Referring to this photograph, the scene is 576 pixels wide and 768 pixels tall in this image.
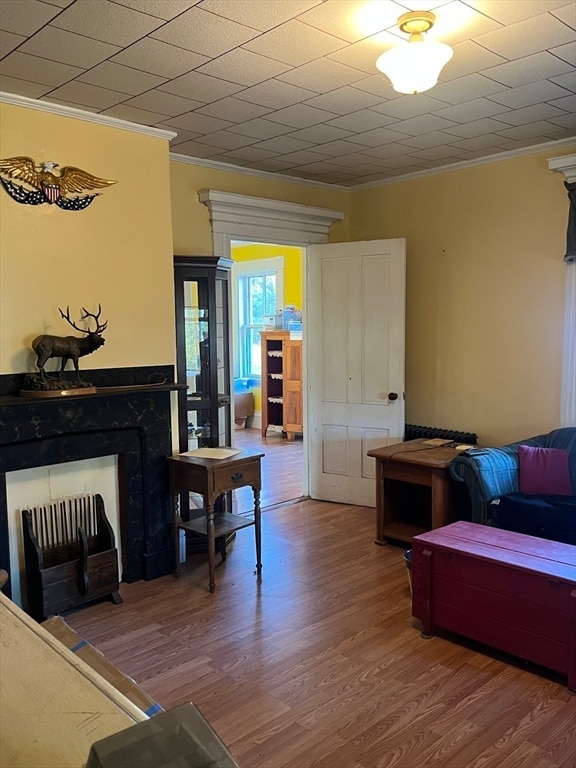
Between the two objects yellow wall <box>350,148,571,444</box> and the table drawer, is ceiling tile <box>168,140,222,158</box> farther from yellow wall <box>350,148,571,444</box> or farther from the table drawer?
the table drawer

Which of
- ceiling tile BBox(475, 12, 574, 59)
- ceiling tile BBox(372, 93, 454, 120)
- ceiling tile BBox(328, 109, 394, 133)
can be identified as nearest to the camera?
ceiling tile BBox(475, 12, 574, 59)

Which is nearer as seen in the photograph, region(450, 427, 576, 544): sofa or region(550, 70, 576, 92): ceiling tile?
region(550, 70, 576, 92): ceiling tile

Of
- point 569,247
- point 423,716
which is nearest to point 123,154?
point 569,247

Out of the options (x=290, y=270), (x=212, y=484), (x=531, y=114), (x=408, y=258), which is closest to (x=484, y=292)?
(x=408, y=258)

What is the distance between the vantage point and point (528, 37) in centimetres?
255

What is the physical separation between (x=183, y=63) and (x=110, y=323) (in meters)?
1.42

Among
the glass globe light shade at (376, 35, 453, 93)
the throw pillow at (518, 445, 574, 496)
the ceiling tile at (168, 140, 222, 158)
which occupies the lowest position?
the throw pillow at (518, 445, 574, 496)

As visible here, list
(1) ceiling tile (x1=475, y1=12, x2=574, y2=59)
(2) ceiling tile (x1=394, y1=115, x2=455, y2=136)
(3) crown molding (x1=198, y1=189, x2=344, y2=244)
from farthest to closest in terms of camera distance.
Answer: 1. (3) crown molding (x1=198, y1=189, x2=344, y2=244)
2. (2) ceiling tile (x1=394, y1=115, x2=455, y2=136)
3. (1) ceiling tile (x1=475, y1=12, x2=574, y2=59)

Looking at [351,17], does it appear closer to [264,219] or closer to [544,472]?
[264,219]

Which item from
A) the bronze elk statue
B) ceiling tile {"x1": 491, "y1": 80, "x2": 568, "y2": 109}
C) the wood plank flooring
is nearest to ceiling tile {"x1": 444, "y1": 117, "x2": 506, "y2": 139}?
ceiling tile {"x1": 491, "y1": 80, "x2": 568, "y2": 109}

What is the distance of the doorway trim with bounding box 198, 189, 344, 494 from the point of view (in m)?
4.42

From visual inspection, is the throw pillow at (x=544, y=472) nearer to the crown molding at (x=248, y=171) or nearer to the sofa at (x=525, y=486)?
the sofa at (x=525, y=486)

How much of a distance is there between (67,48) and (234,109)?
3.24 feet

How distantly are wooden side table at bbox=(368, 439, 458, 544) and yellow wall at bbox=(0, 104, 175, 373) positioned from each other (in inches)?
63.0
